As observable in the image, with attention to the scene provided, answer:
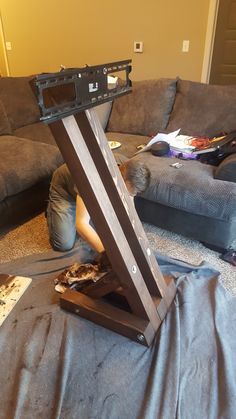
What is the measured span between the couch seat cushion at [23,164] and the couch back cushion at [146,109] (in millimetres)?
742

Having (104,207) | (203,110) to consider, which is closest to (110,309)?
(104,207)

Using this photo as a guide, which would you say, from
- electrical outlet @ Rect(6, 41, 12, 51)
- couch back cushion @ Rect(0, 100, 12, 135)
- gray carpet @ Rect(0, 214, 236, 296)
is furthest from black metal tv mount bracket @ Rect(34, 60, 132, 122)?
electrical outlet @ Rect(6, 41, 12, 51)

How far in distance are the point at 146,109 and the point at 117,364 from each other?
6.90 ft

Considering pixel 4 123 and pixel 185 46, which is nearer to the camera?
pixel 4 123

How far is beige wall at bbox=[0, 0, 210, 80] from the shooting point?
2912 millimetres

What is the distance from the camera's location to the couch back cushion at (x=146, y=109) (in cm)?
251

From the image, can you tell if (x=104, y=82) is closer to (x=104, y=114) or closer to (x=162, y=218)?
(x=162, y=218)

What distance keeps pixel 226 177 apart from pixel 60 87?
A: 123cm

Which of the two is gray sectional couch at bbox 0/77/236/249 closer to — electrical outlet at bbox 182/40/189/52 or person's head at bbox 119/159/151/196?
person's head at bbox 119/159/151/196

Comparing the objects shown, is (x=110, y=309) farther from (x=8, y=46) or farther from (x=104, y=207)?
(x=8, y=46)

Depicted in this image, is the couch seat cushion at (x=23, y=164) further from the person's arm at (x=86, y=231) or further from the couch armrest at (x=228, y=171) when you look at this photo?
the couch armrest at (x=228, y=171)

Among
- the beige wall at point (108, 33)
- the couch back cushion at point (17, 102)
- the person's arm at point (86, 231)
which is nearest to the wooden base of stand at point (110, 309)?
the person's arm at point (86, 231)

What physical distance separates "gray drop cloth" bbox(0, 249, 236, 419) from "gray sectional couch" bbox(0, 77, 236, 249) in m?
0.54

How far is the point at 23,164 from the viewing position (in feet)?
6.67
